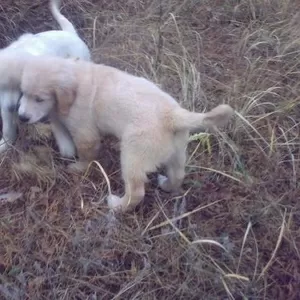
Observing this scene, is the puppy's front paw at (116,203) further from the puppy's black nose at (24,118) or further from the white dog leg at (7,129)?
the white dog leg at (7,129)

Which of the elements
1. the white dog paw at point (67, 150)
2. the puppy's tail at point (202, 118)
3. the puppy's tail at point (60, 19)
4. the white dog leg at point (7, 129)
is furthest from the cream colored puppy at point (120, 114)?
the puppy's tail at point (60, 19)

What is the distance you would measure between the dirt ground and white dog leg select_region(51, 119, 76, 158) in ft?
0.24

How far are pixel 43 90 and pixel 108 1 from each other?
6.44 ft

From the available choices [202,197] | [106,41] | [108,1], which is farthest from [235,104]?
[108,1]

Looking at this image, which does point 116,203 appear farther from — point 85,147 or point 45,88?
point 45,88

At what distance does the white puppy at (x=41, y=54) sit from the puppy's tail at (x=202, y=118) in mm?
753

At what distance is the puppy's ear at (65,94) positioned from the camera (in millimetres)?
3248

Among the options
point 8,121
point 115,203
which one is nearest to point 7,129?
point 8,121

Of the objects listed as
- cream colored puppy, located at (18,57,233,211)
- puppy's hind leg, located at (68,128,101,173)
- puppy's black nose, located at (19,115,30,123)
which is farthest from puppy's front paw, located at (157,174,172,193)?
puppy's black nose, located at (19,115,30,123)

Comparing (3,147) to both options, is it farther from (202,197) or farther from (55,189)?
(202,197)

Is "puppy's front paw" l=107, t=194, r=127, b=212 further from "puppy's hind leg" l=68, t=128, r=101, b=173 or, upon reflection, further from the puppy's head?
the puppy's head

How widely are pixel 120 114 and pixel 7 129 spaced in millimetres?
827

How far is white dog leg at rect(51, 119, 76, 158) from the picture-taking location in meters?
3.56

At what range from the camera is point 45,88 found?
321 cm
